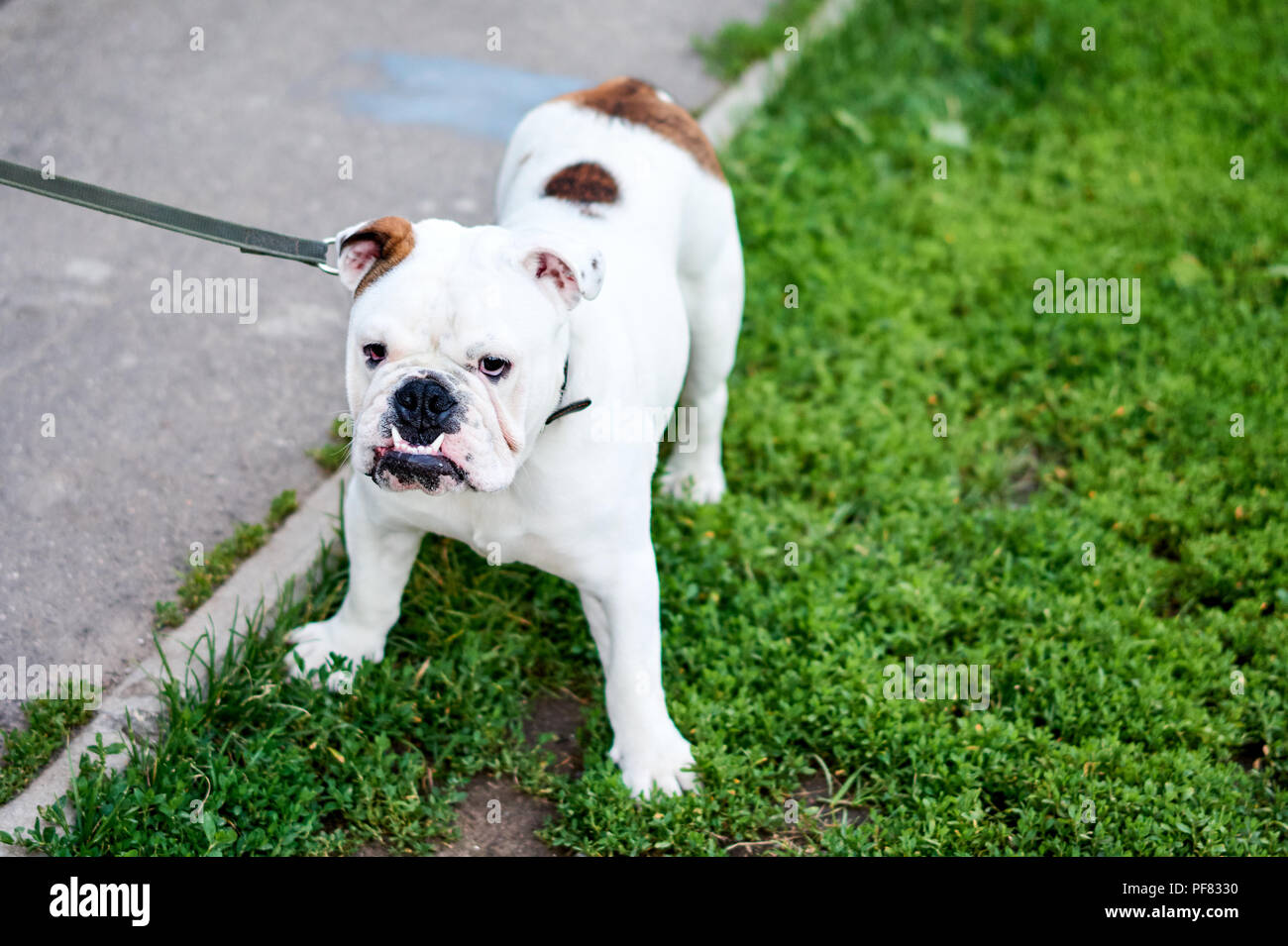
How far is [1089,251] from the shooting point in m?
6.04

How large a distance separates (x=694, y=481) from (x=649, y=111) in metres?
1.41

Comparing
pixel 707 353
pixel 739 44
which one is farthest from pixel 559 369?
pixel 739 44

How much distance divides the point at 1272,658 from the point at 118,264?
15.8ft

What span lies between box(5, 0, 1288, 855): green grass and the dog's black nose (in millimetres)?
1234

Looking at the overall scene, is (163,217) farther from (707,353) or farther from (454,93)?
(454,93)

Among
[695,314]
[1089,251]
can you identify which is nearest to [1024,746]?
[695,314]

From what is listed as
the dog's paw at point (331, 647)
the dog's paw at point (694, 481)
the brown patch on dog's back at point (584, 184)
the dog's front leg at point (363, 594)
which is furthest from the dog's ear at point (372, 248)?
the dog's paw at point (694, 481)

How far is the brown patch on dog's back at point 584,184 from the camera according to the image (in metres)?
3.66

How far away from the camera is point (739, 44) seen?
24.4ft

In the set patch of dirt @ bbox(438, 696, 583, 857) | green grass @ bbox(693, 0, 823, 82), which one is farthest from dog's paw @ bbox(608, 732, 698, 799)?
green grass @ bbox(693, 0, 823, 82)

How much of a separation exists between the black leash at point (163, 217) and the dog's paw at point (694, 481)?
1801 mm

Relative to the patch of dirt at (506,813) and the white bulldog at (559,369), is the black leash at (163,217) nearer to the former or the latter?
the white bulldog at (559,369)

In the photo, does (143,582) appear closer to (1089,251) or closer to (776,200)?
(776,200)

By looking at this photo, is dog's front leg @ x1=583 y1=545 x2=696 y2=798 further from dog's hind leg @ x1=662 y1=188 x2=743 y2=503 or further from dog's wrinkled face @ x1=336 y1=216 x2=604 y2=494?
dog's hind leg @ x1=662 y1=188 x2=743 y2=503
